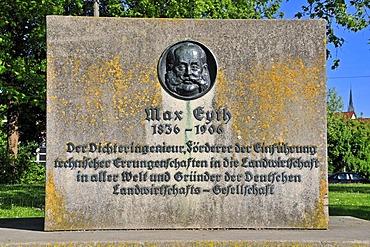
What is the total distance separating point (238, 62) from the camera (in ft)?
21.9

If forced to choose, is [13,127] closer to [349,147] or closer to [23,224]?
[349,147]

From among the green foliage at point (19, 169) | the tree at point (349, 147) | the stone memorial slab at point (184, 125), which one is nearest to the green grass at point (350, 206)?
the stone memorial slab at point (184, 125)

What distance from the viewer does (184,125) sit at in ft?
21.7

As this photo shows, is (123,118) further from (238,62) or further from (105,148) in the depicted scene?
(238,62)

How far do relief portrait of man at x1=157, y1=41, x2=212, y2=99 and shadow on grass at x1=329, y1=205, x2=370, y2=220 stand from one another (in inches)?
246

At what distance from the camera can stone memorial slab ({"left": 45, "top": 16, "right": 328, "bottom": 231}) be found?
650cm

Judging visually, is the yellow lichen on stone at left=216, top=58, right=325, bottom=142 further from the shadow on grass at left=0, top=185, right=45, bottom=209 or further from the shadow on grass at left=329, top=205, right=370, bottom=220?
the shadow on grass at left=0, top=185, right=45, bottom=209

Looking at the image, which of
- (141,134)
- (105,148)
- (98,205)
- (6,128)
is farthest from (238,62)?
(6,128)

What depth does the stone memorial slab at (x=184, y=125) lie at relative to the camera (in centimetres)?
650

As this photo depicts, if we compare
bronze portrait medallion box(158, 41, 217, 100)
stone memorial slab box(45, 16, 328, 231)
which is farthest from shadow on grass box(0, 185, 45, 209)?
bronze portrait medallion box(158, 41, 217, 100)

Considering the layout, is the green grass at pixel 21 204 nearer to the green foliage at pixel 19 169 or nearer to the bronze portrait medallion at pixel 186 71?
the bronze portrait medallion at pixel 186 71

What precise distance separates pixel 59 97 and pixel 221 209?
214 cm

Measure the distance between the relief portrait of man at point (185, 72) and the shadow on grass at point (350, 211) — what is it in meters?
6.25

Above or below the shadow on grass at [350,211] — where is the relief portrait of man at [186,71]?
above
